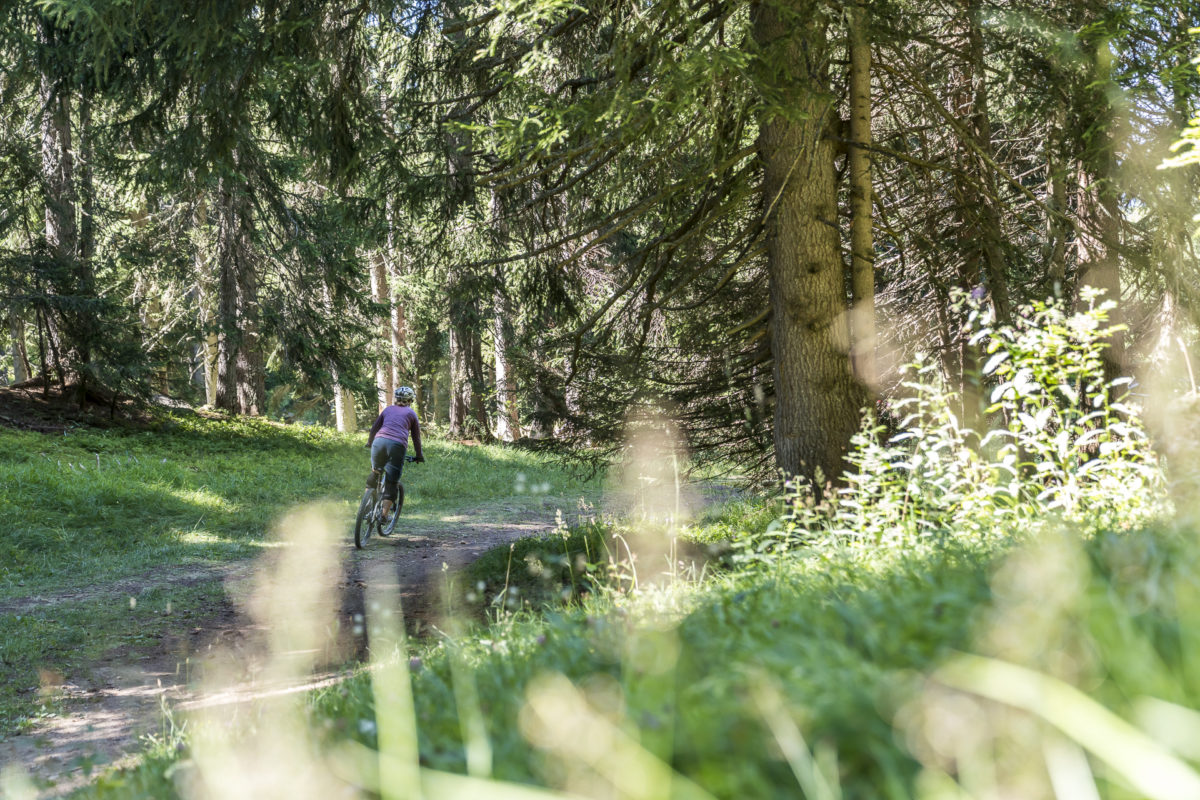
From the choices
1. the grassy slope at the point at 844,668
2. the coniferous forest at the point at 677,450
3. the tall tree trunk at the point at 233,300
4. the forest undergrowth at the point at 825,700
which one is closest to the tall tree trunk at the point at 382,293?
the tall tree trunk at the point at 233,300

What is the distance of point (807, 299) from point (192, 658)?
18.0 feet

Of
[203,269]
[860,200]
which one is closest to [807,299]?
[860,200]

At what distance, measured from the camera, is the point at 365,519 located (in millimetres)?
11516

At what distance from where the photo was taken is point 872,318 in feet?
24.7

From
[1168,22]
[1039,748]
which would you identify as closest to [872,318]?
[1168,22]

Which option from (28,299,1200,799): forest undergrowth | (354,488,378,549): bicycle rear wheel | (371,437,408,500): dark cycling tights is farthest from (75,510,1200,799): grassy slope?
(371,437,408,500): dark cycling tights

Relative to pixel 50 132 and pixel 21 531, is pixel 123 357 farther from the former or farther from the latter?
pixel 21 531

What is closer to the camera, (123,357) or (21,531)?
(21,531)

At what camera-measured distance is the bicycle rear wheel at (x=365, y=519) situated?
11.3 meters

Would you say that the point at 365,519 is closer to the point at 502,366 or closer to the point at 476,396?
the point at 476,396

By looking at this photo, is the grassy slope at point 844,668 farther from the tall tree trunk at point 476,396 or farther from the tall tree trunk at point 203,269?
the tall tree trunk at point 476,396

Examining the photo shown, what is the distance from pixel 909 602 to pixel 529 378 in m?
8.19

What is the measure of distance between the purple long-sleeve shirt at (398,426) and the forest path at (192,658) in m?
1.37

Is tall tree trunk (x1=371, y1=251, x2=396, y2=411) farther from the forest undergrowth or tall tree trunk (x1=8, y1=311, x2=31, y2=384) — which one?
the forest undergrowth
